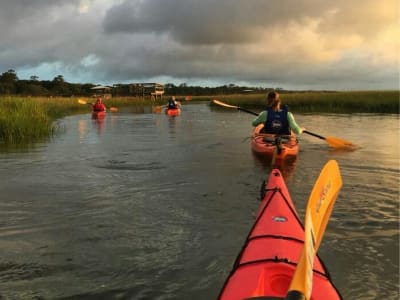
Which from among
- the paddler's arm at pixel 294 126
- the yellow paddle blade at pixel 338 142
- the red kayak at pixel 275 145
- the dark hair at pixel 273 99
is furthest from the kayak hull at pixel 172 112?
the paddler's arm at pixel 294 126

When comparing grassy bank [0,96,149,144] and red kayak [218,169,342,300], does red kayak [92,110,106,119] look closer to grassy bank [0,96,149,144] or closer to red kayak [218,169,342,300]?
grassy bank [0,96,149,144]

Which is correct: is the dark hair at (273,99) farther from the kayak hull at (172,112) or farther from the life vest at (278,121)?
the kayak hull at (172,112)

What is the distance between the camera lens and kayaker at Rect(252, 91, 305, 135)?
10.3 meters

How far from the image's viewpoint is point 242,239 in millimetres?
5328

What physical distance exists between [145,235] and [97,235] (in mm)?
628

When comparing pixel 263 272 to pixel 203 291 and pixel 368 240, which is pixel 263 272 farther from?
pixel 368 240

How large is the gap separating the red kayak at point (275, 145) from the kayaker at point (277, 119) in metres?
0.20

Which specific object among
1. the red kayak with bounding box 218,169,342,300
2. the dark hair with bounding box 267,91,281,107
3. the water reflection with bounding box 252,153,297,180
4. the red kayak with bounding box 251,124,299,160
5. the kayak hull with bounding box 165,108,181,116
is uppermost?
the dark hair with bounding box 267,91,281,107

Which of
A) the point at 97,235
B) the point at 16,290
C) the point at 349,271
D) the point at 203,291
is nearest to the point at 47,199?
the point at 97,235

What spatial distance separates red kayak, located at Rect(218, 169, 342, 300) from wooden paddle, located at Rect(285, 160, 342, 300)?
0.36 m

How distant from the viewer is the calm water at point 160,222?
4211 mm

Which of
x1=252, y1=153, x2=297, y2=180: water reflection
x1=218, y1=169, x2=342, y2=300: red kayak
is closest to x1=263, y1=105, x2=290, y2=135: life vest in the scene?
x1=252, y1=153, x2=297, y2=180: water reflection

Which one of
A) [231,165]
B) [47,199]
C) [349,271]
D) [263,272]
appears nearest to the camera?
[263,272]

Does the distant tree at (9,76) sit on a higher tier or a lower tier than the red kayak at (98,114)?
higher
